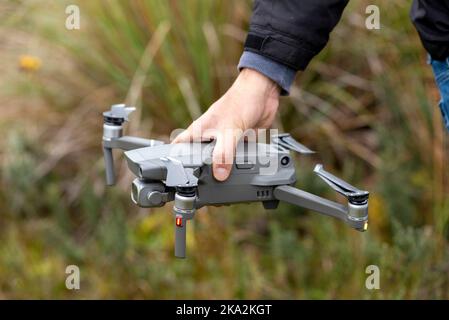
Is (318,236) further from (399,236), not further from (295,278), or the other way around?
(399,236)

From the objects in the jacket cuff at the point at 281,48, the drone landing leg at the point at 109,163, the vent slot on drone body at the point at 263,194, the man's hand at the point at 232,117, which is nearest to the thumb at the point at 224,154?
the man's hand at the point at 232,117

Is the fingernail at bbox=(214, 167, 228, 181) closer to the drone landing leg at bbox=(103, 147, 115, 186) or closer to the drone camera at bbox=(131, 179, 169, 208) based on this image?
the drone camera at bbox=(131, 179, 169, 208)

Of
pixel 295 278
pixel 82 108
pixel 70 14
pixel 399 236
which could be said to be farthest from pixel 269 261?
pixel 70 14

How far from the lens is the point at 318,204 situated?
1588 millimetres

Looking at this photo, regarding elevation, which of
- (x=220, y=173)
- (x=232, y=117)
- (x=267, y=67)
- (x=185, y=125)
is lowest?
(x=185, y=125)

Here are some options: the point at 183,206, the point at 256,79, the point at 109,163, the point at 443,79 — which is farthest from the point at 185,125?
the point at 183,206

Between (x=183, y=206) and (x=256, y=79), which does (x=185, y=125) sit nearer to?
(x=256, y=79)

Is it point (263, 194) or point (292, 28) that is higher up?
point (292, 28)

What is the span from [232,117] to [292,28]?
0.78 ft

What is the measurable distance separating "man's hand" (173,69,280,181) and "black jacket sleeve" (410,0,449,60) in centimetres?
36

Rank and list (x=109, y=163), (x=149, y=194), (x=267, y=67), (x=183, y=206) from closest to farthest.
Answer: (x=183, y=206) < (x=149, y=194) < (x=267, y=67) < (x=109, y=163)

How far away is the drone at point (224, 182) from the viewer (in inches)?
58.2

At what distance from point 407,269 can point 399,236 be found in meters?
0.13

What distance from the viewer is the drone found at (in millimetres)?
1478
